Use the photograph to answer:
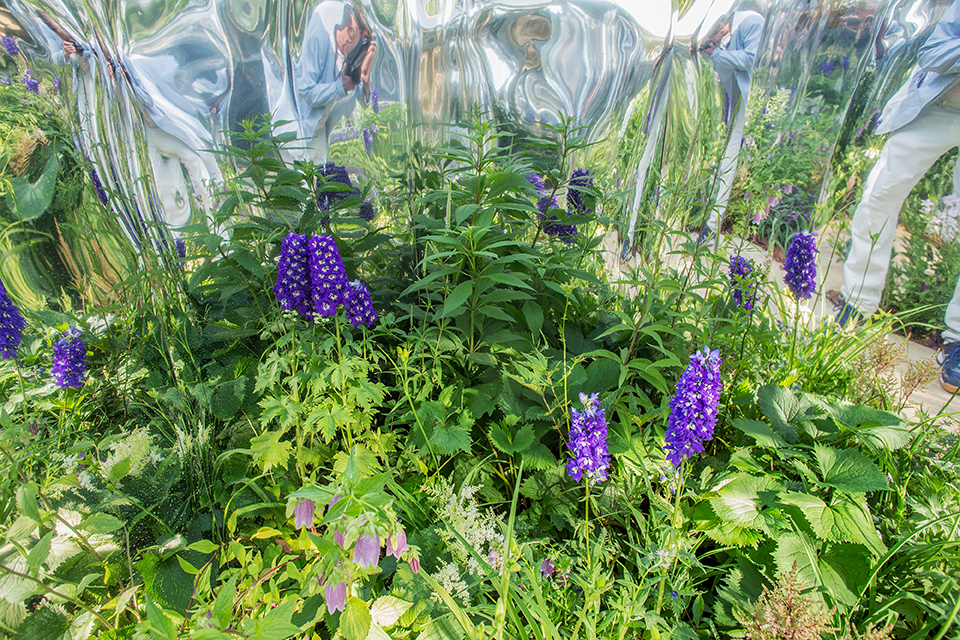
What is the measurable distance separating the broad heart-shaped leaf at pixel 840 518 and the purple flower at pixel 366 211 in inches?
62.8

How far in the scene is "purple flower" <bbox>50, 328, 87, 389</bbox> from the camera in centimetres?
133

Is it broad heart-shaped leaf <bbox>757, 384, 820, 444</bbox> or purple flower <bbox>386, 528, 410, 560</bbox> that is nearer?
purple flower <bbox>386, 528, 410, 560</bbox>

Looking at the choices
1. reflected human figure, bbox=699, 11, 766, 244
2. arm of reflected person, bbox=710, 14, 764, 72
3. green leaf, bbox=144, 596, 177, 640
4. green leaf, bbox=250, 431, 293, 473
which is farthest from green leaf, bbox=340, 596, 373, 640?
arm of reflected person, bbox=710, 14, 764, 72

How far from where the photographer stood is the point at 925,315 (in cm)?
271

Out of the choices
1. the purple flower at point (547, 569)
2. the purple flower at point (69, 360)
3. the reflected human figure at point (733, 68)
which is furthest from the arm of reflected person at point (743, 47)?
the purple flower at point (69, 360)

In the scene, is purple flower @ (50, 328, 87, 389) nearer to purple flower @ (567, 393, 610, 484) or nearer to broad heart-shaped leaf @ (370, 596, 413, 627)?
broad heart-shaped leaf @ (370, 596, 413, 627)

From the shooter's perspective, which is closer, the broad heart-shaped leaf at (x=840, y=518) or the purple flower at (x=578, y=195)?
the broad heart-shaped leaf at (x=840, y=518)

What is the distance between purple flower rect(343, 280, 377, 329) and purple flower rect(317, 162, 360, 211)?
43cm

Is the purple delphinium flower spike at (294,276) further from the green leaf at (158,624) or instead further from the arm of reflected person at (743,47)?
the arm of reflected person at (743,47)

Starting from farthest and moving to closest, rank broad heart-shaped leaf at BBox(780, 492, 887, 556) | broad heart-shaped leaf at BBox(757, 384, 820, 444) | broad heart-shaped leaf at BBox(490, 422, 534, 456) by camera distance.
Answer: broad heart-shaped leaf at BBox(757, 384, 820, 444) → broad heart-shaped leaf at BBox(490, 422, 534, 456) → broad heart-shaped leaf at BBox(780, 492, 887, 556)

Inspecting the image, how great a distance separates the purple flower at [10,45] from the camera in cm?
118

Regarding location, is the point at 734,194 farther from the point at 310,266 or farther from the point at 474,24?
the point at 310,266

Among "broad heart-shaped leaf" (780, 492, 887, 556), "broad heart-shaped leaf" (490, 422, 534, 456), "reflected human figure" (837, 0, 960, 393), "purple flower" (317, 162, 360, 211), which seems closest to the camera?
"broad heart-shaped leaf" (780, 492, 887, 556)

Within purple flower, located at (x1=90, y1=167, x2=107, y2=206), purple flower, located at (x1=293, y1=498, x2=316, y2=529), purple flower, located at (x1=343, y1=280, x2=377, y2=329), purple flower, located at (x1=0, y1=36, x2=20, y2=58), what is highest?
purple flower, located at (x1=0, y1=36, x2=20, y2=58)
